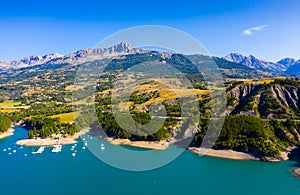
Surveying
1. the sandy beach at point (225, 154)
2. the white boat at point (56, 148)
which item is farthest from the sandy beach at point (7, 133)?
the sandy beach at point (225, 154)

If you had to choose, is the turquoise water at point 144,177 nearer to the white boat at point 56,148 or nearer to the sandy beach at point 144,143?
the white boat at point 56,148

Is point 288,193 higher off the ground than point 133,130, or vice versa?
point 133,130

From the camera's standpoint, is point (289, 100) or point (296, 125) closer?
point (296, 125)

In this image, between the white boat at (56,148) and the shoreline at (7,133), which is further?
the shoreline at (7,133)

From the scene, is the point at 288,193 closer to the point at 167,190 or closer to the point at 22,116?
the point at 167,190

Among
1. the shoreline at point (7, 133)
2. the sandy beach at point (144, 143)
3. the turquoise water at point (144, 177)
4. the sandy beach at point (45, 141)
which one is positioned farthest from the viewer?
the shoreline at point (7, 133)

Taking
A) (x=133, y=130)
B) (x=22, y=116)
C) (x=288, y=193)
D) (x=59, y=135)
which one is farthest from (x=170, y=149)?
(x=22, y=116)
